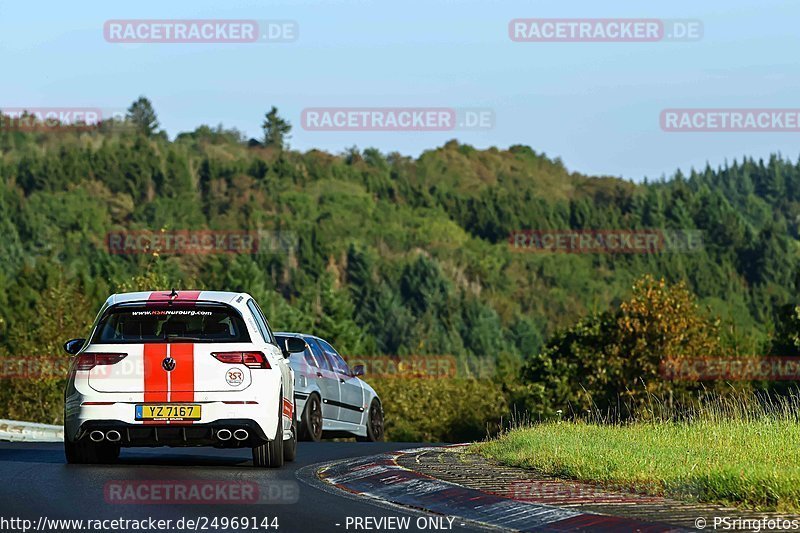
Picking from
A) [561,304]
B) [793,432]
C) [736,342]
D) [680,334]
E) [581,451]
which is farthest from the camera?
[561,304]

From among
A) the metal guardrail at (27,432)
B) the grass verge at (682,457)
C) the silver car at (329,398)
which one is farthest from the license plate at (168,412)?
the metal guardrail at (27,432)

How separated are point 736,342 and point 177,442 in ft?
195

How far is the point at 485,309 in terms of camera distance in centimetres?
15838

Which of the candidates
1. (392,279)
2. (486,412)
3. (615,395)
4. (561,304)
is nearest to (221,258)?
(392,279)

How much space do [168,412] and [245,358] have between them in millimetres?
932

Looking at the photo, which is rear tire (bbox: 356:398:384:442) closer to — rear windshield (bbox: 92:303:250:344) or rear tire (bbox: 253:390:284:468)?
rear tire (bbox: 253:390:284:468)

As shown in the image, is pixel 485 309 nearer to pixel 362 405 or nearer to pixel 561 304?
pixel 561 304

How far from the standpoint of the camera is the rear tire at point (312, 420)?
2077 centimetres

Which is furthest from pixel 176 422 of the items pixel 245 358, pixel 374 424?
pixel 374 424

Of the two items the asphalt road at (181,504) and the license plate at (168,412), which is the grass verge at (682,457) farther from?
the license plate at (168,412)

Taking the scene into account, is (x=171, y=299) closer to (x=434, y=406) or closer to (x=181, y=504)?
(x=181, y=504)

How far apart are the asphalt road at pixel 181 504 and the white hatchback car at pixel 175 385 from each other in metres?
0.40

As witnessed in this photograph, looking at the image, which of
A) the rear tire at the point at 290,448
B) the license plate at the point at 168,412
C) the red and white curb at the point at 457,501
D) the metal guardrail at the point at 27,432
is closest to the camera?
the red and white curb at the point at 457,501

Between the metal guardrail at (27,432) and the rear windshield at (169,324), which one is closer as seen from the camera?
the rear windshield at (169,324)
